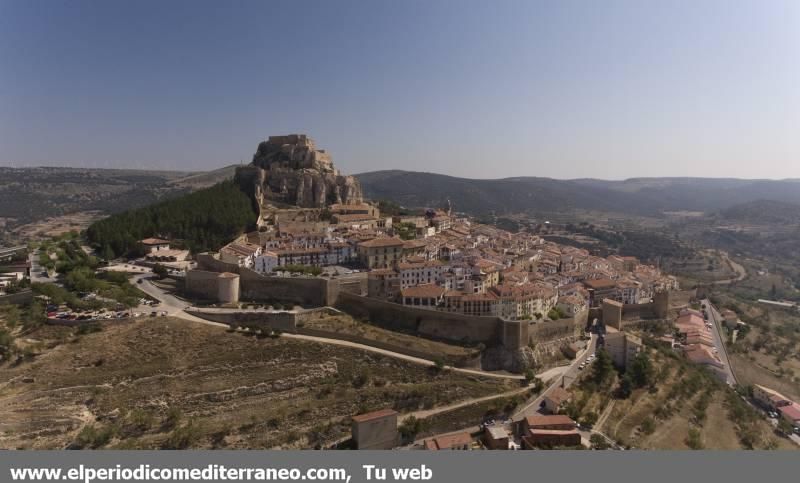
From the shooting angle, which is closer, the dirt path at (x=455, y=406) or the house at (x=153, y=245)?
the dirt path at (x=455, y=406)

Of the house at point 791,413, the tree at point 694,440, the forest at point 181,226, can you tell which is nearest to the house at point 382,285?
the forest at point 181,226

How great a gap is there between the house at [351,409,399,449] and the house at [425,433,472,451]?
1357 mm

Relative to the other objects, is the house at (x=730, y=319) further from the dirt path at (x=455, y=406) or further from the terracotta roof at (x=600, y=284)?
the dirt path at (x=455, y=406)

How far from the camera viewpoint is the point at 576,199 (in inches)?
6934

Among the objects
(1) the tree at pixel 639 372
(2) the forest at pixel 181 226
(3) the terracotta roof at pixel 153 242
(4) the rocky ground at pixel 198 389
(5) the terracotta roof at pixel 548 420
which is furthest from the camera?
(2) the forest at pixel 181 226

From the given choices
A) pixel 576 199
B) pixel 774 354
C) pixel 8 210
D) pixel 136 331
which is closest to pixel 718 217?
pixel 576 199

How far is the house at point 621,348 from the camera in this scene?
25969 millimetres

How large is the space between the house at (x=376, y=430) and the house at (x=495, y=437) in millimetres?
3452

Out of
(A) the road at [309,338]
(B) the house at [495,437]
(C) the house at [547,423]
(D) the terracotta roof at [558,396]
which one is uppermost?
(A) the road at [309,338]

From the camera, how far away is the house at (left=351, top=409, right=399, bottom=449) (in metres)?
18.3

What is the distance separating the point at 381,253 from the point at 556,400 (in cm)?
1385

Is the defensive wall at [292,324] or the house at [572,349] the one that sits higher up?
the defensive wall at [292,324]

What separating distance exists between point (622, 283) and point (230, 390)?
26115mm

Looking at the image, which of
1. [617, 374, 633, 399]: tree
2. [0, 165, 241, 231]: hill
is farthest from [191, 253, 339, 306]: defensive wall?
[0, 165, 241, 231]: hill
